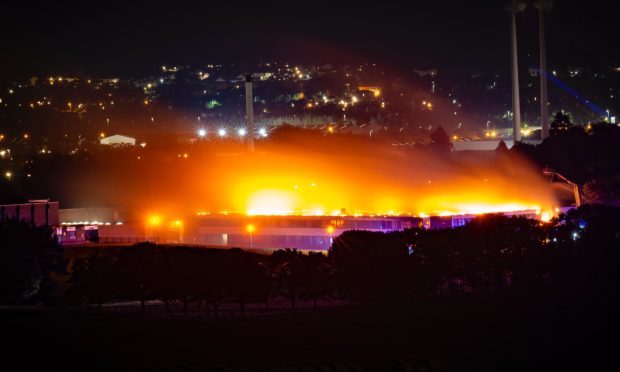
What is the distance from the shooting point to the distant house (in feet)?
156

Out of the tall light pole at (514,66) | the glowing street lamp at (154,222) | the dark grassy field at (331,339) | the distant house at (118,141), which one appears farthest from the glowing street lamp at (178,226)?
the tall light pole at (514,66)

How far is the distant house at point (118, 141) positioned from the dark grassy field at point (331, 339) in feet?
96.7

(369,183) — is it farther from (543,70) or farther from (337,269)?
(337,269)

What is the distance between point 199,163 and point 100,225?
1433 cm

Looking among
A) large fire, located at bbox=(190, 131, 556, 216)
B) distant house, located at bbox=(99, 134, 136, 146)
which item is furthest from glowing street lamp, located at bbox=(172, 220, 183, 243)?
distant house, located at bbox=(99, 134, 136, 146)

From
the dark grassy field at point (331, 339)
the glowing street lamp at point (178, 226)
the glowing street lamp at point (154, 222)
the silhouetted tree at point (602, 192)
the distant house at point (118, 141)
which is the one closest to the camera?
the dark grassy field at point (331, 339)

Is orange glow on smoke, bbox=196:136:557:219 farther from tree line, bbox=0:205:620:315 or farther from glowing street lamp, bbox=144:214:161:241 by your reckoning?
tree line, bbox=0:205:620:315

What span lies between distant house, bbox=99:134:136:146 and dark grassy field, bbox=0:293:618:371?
96.7 feet

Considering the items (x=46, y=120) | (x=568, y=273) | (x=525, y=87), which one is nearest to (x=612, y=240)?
(x=568, y=273)

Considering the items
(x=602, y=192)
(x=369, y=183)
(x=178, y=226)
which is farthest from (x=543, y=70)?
(x=178, y=226)

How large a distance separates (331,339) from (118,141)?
33.0m

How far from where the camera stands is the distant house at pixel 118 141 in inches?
1871

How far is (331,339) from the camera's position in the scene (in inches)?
688

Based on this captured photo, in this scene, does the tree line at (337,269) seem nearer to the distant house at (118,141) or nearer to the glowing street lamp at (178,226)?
the glowing street lamp at (178,226)
